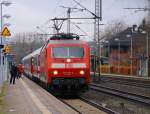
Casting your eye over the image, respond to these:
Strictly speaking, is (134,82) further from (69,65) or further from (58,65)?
(58,65)

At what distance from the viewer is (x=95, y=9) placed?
43.6 m

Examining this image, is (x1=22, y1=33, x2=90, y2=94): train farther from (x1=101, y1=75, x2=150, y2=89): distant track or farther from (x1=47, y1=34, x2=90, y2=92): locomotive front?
(x1=101, y1=75, x2=150, y2=89): distant track

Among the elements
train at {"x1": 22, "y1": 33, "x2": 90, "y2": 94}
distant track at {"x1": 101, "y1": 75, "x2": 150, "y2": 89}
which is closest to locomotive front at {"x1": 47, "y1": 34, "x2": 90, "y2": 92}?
train at {"x1": 22, "y1": 33, "x2": 90, "y2": 94}

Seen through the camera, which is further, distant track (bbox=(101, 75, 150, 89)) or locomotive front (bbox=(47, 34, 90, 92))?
distant track (bbox=(101, 75, 150, 89))

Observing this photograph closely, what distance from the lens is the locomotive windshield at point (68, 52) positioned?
26.1 metres

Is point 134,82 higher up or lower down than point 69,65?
lower down

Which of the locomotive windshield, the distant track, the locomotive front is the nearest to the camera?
the locomotive front

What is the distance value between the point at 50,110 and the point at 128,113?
11.3 ft

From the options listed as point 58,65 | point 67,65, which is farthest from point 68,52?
point 58,65

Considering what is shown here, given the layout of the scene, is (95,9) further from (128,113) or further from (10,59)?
(128,113)

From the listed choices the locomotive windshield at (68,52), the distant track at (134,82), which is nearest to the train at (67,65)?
the locomotive windshield at (68,52)

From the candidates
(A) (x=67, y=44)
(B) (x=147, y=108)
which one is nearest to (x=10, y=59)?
(A) (x=67, y=44)

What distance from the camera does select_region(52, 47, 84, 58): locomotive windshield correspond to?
2609 centimetres

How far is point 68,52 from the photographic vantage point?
26234mm
